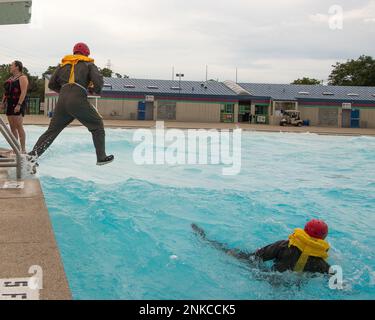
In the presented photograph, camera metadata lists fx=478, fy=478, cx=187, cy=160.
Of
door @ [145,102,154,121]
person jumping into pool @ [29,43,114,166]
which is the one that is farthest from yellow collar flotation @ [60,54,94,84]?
door @ [145,102,154,121]

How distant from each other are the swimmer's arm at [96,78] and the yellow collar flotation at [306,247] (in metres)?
3.21

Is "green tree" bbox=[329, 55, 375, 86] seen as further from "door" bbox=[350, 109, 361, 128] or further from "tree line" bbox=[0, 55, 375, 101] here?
"door" bbox=[350, 109, 361, 128]

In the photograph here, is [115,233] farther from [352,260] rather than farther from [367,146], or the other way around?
[367,146]

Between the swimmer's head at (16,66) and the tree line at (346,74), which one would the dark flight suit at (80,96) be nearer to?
the swimmer's head at (16,66)

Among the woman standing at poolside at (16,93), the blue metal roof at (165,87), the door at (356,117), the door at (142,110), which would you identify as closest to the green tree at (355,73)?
the door at (356,117)

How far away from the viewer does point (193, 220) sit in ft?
26.2

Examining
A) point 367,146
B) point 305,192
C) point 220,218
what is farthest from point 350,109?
point 220,218

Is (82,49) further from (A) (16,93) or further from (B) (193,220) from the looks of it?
(B) (193,220)

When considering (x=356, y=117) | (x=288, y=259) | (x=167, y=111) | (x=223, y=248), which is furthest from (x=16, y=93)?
(x=356, y=117)

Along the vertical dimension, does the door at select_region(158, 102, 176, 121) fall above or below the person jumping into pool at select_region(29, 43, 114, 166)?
above

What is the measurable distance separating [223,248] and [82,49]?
128 inches

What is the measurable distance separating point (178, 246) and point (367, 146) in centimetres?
2027

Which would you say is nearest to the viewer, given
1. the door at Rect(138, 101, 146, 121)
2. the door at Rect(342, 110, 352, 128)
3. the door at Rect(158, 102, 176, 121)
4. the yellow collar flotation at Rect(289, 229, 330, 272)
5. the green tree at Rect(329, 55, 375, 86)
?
the yellow collar flotation at Rect(289, 229, 330, 272)

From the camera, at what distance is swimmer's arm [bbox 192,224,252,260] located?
221 inches
